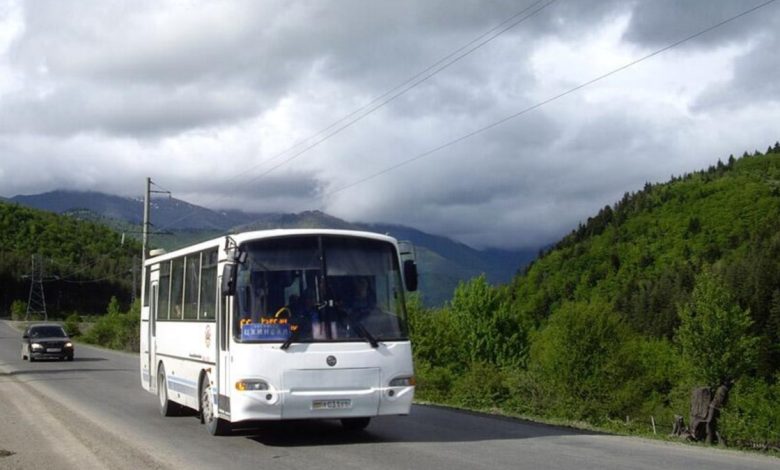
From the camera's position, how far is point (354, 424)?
1458 cm

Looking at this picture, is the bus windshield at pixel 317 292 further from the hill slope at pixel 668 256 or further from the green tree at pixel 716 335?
the hill slope at pixel 668 256

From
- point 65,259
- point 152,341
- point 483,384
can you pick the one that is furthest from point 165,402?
point 65,259

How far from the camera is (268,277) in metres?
12.6

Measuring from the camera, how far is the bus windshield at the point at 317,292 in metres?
12.4

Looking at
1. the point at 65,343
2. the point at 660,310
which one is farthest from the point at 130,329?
the point at 660,310

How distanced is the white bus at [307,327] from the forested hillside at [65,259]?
112833mm

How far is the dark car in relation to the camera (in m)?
41.2

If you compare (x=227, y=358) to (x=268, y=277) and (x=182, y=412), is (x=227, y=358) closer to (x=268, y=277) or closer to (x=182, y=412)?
(x=268, y=277)

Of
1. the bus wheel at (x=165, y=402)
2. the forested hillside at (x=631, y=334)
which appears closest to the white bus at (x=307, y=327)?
the bus wheel at (x=165, y=402)

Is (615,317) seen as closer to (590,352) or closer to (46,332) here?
(590,352)

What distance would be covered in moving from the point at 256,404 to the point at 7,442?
4.47m

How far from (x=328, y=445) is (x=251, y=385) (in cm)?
153

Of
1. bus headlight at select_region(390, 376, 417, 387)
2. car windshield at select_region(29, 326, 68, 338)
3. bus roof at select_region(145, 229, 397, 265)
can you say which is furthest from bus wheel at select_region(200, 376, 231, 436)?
car windshield at select_region(29, 326, 68, 338)

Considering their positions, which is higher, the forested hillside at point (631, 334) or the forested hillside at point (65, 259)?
the forested hillside at point (65, 259)
